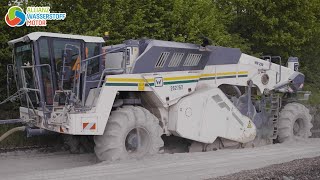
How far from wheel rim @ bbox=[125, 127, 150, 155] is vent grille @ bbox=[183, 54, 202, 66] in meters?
1.94

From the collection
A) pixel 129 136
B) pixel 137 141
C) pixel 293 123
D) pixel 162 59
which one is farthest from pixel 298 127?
pixel 129 136

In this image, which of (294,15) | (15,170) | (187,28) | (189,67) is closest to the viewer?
(15,170)

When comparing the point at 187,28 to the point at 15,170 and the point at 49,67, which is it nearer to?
the point at 49,67

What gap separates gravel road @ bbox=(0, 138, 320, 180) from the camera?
7.65 meters

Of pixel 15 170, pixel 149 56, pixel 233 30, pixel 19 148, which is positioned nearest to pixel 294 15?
pixel 233 30

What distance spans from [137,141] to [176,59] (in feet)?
6.76

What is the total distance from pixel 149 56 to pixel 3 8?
4449 mm

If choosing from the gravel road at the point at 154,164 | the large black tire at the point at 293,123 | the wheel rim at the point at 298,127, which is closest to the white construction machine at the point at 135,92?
the gravel road at the point at 154,164

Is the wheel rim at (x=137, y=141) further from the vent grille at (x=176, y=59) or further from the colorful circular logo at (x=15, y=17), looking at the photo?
the colorful circular logo at (x=15, y=17)

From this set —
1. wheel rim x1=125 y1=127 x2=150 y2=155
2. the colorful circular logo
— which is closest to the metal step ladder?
wheel rim x1=125 y1=127 x2=150 y2=155

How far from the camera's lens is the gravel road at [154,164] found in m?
7.65

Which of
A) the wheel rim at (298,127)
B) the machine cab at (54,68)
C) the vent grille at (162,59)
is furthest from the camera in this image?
the wheel rim at (298,127)

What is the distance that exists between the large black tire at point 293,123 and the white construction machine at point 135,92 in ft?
2.20

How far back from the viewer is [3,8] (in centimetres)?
1164
